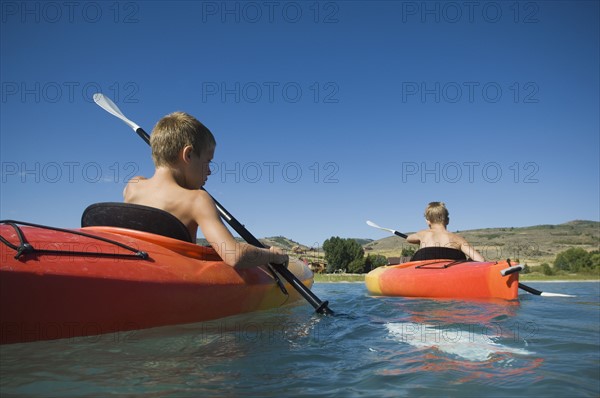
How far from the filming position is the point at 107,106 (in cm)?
718

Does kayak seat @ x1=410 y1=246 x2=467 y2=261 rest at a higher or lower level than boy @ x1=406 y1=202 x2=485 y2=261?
lower

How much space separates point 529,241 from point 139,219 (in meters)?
69.7

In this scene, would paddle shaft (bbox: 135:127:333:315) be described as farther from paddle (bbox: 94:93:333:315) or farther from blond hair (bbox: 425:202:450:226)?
blond hair (bbox: 425:202:450:226)

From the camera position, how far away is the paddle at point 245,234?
538 cm

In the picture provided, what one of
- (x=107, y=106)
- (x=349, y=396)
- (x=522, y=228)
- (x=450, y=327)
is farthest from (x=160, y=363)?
(x=522, y=228)

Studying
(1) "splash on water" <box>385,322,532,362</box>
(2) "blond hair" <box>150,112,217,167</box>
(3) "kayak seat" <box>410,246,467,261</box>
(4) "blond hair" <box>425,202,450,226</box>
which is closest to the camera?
(1) "splash on water" <box>385,322,532,362</box>

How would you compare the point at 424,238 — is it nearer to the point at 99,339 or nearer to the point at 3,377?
the point at 99,339

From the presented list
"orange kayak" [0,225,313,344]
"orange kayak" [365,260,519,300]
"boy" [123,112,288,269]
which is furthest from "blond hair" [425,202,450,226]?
"orange kayak" [0,225,313,344]

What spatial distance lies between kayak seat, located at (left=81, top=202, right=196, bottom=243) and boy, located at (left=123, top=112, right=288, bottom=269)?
0.13 metres

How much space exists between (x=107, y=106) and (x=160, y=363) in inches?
223

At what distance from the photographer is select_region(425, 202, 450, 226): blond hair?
8898mm

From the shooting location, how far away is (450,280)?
289 inches

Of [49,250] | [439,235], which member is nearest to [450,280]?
[439,235]

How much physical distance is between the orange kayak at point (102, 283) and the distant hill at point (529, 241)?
47.6 meters
